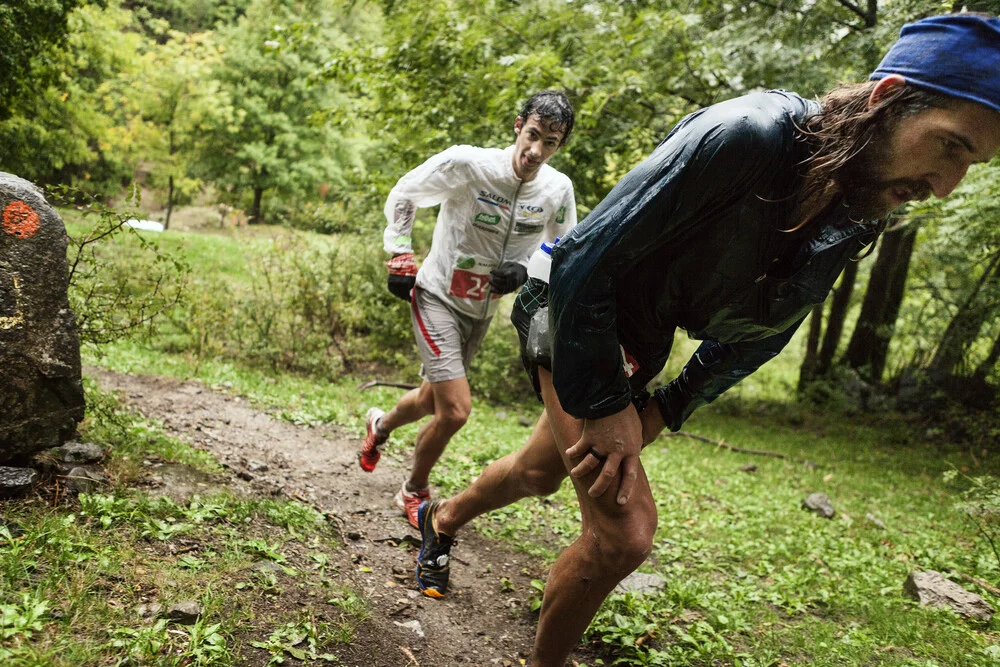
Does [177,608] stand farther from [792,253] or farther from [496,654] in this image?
[792,253]

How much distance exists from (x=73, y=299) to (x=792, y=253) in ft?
12.4

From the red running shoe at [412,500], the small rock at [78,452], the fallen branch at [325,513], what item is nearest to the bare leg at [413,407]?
the red running shoe at [412,500]

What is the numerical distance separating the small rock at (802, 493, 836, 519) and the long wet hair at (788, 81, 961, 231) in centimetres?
488

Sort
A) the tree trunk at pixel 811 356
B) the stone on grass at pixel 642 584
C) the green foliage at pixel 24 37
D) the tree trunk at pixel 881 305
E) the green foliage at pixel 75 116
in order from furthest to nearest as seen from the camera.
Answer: the tree trunk at pixel 811 356
the tree trunk at pixel 881 305
the green foliage at pixel 75 116
the green foliage at pixel 24 37
the stone on grass at pixel 642 584

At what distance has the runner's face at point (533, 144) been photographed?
361cm

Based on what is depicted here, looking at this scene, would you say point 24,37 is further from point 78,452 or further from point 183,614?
point 183,614

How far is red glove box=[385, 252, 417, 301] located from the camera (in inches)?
153

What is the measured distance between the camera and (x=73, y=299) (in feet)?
12.5

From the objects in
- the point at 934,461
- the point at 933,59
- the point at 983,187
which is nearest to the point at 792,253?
the point at 933,59

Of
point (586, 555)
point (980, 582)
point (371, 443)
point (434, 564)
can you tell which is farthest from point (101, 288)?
point (980, 582)

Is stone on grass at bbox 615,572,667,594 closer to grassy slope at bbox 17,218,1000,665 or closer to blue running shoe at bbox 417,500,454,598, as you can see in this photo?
grassy slope at bbox 17,218,1000,665

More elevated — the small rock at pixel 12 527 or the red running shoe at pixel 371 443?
the small rock at pixel 12 527

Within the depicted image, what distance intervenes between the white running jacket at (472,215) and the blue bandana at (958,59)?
8.05 feet

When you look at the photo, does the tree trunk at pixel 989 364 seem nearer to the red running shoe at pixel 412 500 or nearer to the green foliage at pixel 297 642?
the red running shoe at pixel 412 500
